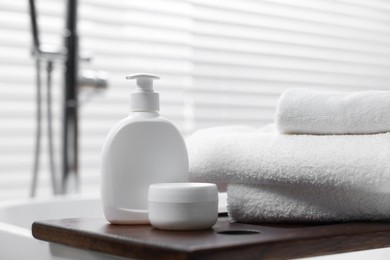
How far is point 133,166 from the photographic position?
0.59 meters

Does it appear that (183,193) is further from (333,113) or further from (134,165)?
(333,113)

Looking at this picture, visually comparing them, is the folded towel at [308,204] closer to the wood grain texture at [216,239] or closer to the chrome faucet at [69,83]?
the wood grain texture at [216,239]

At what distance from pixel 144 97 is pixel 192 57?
119cm

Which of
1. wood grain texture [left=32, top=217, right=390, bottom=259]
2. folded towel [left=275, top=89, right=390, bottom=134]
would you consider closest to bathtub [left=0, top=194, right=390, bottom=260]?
wood grain texture [left=32, top=217, right=390, bottom=259]

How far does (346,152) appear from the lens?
0.60 m

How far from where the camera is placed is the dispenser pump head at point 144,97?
0.61 metres

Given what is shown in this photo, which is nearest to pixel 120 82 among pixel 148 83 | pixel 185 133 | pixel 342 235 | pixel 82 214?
pixel 185 133

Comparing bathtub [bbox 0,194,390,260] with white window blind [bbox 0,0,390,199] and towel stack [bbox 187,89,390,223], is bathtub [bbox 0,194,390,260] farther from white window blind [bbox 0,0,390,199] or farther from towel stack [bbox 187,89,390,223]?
white window blind [bbox 0,0,390,199]

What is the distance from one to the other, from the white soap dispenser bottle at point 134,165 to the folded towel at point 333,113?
120mm

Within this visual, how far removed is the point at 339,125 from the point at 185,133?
3.85 feet

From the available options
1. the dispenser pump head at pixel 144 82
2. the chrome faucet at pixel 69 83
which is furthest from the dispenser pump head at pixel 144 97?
the chrome faucet at pixel 69 83

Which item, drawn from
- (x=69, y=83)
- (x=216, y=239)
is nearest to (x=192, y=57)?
(x=69, y=83)

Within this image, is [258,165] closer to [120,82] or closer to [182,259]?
[182,259]

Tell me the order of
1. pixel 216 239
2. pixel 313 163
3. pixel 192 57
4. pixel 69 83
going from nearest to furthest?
1. pixel 216 239
2. pixel 313 163
3. pixel 69 83
4. pixel 192 57
